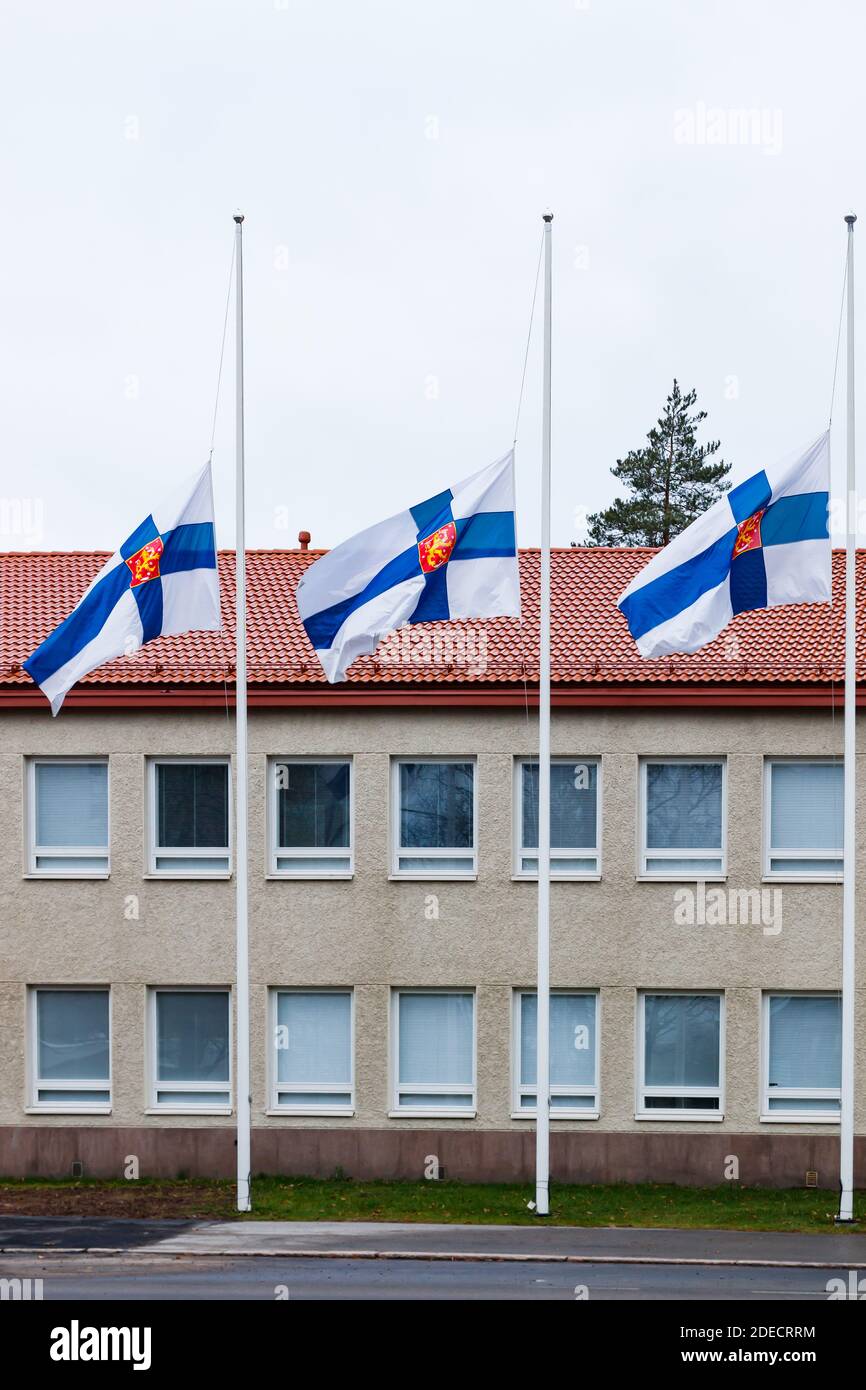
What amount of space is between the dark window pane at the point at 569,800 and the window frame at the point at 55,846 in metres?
5.73

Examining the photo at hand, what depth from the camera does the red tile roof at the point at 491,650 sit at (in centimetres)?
2334

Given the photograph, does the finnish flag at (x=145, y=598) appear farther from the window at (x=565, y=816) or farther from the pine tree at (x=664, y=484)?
the pine tree at (x=664, y=484)

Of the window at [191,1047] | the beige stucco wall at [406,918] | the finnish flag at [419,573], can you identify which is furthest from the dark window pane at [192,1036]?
the finnish flag at [419,573]

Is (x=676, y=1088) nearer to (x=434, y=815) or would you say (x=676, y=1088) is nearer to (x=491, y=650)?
(x=434, y=815)

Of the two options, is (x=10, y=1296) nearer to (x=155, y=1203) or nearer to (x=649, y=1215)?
(x=155, y=1203)

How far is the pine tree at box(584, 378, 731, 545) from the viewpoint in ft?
196

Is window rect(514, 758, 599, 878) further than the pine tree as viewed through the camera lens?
No

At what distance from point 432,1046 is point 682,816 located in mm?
4594

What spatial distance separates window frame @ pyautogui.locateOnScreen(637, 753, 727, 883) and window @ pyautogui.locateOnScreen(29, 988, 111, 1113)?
7610 millimetres

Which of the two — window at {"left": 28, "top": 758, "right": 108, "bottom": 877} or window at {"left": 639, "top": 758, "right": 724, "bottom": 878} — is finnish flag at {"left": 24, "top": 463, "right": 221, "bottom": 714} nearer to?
window at {"left": 28, "top": 758, "right": 108, "bottom": 877}

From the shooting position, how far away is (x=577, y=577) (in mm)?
26156

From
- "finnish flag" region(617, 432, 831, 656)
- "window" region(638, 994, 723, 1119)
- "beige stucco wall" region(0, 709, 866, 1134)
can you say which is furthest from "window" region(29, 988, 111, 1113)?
"finnish flag" region(617, 432, 831, 656)
